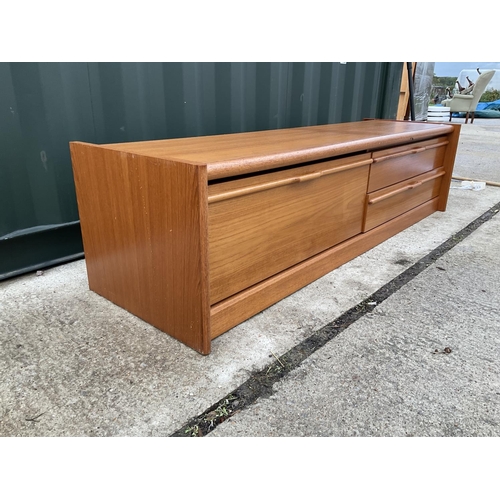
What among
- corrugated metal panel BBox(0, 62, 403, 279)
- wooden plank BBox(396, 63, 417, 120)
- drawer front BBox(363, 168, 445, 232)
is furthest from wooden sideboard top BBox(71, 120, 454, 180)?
wooden plank BBox(396, 63, 417, 120)

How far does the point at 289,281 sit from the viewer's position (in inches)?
58.6

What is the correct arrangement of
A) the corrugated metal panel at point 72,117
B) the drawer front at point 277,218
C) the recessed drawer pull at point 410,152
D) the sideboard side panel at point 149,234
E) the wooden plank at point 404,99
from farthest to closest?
the wooden plank at point 404,99 < the recessed drawer pull at point 410,152 < the corrugated metal panel at point 72,117 < the drawer front at point 277,218 < the sideboard side panel at point 149,234

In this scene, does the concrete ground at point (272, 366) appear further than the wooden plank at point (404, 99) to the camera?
No

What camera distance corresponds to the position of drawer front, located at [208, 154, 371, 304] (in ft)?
3.84

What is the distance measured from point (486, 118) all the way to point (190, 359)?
10.0 meters

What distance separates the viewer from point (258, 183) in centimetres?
123

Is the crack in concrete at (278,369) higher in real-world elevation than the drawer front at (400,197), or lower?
lower

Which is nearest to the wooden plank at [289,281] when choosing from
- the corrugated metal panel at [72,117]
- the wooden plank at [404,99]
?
the corrugated metal panel at [72,117]

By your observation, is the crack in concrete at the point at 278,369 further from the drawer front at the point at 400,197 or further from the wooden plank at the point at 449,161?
the wooden plank at the point at 449,161

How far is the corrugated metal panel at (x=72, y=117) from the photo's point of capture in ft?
4.95

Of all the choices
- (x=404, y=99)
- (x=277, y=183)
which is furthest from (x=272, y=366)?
(x=404, y=99)

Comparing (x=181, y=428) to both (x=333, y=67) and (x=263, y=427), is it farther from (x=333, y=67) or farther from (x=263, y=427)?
(x=333, y=67)

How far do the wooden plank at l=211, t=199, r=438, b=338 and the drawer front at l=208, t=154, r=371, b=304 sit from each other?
0.09 ft

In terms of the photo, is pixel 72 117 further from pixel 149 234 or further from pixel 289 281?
pixel 289 281
